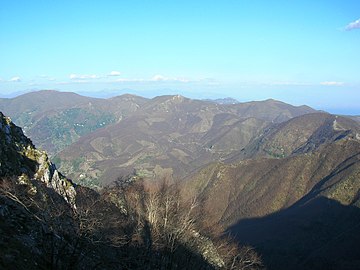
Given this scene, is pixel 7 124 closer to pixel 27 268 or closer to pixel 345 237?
pixel 27 268

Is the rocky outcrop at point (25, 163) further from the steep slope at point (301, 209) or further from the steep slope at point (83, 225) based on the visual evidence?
the steep slope at point (301, 209)

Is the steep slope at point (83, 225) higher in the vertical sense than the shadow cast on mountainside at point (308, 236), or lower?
higher

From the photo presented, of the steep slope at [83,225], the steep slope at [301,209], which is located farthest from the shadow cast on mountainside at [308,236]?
the steep slope at [83,225]

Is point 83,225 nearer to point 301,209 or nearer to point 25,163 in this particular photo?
point 25,163

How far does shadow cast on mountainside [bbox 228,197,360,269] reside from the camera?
10362cm

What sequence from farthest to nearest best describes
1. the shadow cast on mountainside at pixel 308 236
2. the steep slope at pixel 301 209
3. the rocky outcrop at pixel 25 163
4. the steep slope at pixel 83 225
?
the steep slope at pixel 301 209, the shadow cast on mountainside at pixel 308 236, the rocky outcrop at pixel 25 163, the steep slope at pixel 83 225

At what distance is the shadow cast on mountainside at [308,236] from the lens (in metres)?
104

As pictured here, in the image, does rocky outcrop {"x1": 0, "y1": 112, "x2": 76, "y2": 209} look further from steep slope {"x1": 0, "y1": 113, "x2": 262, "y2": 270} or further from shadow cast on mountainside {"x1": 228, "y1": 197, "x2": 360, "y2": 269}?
shadow cast on mountainside {"x1": 228, "y1": 197, "x2": 360, "y2": 269}

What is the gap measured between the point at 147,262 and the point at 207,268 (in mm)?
11927

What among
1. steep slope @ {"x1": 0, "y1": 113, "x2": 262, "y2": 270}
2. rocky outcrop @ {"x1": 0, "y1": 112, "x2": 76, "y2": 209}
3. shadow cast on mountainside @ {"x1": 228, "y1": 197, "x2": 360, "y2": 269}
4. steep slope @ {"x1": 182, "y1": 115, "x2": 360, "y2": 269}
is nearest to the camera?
steep slope @ {"x1": 0, "y1": 113, "x2": 262, "y2": 270}

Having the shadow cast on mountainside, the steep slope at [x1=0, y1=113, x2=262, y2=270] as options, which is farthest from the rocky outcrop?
the shadow cast on mountainside

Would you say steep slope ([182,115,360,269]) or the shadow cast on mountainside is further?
steep slope ([182,115,360,269])

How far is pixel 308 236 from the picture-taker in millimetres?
124250

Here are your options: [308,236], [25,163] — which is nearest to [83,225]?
[25,163]
